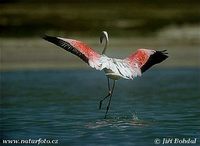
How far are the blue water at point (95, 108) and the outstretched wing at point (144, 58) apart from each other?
754 mm

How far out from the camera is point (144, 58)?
35.0 ft

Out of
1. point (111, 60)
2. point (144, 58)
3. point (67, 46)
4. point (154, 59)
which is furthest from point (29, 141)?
point (154, 59)

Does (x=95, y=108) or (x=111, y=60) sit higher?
(x=111, y=60)

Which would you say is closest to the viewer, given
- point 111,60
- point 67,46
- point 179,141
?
point 179,141

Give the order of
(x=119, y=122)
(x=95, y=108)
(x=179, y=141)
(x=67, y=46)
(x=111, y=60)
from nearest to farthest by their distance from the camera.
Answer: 1. (x=179, y=141)
2. (x=67, y=46)
3. (x=111, y=60)
4. (x=119, y=122)
5. (x=95, y=108)

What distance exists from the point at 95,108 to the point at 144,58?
204 cm

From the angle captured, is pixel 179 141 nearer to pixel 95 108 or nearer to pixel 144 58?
pixel 144 58

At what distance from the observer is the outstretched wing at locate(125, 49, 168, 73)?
10578 mm

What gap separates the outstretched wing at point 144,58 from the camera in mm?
10578

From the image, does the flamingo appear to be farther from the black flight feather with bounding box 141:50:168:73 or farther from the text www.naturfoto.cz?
the text www.naturfoto.cz

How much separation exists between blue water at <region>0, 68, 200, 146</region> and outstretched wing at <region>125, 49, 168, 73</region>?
2.47 feet

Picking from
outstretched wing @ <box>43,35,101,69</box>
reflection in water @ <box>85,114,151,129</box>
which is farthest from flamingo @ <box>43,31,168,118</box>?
reflection in water @ <box>85,114,151,129</box>

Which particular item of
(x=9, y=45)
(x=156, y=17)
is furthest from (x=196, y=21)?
(x=9, y=45)

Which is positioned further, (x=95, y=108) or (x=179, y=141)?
(x=95, y=108)
